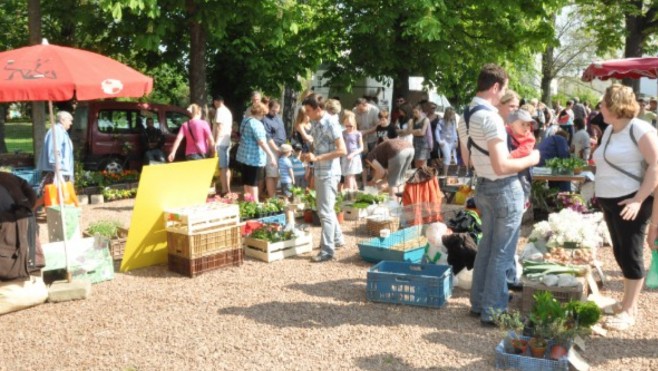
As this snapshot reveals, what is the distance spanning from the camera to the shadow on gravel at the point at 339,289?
6.55 m

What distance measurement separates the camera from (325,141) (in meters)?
7.61

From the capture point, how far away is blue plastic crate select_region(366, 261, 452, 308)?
6070 millimetres

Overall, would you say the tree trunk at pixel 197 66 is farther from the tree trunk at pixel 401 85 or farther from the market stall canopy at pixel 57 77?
the market stall canopy at pixel 57 77

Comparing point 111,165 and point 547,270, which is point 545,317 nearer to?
point 547,270

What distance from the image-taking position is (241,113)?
20.9 m

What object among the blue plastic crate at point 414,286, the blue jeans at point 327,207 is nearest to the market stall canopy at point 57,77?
the blue jeans at point 327,207

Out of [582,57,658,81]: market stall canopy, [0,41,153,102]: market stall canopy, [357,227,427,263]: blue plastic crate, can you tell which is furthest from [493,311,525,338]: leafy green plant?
[582,57,658,81]: market stall canopy

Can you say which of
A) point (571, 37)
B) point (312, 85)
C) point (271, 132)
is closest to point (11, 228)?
point (271, 132)

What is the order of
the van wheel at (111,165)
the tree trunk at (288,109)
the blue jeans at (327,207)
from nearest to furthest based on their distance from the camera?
1. the blue jeans at (327,207)
2. the van wheel at (111,165)
3. the tree trunk at (288,109)

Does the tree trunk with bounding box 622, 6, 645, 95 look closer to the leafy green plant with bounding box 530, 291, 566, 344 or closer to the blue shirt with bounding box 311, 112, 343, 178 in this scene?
the blue shirt with bounding box 311, 112, 343, 178

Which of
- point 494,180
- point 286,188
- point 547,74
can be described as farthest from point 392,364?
point 547,74

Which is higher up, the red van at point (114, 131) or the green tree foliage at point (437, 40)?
the green tree foliage at point (437, 40)

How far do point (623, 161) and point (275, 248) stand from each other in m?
4.24

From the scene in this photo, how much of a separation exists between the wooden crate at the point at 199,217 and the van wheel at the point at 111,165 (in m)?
7.24
